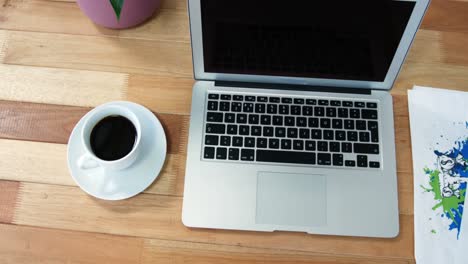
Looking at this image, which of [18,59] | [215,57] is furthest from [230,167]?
[18,59]

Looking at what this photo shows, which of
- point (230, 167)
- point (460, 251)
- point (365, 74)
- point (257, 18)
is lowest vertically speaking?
point (460, 251)

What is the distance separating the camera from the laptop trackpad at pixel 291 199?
695mm

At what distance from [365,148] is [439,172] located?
0.41ft

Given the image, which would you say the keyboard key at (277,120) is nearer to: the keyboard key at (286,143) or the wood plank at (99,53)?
the keyboard key at (286,143)

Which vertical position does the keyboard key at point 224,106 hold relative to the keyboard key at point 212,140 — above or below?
above

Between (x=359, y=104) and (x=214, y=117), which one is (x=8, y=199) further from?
(x=359, y=104)

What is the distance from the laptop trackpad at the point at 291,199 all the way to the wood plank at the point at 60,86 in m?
0.29

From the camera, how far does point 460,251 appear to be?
2.25 feet

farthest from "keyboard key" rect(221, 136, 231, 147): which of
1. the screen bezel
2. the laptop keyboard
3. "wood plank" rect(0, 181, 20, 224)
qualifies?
"wood plank" rect(0, 181, 20, 224)

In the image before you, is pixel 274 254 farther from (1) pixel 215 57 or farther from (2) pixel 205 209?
(1) pixel 215 57

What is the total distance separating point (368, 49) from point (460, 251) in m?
0.34

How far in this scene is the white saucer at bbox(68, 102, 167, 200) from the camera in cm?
71

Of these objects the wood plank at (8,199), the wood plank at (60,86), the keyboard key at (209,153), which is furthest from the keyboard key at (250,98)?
the wood plank at (8,199)

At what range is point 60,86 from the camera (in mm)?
781
